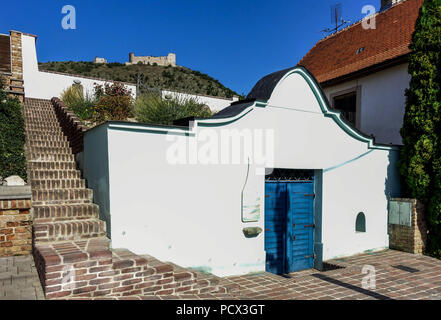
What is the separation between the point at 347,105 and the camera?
1362 centimetres

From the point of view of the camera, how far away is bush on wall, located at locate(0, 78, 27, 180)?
6.39m

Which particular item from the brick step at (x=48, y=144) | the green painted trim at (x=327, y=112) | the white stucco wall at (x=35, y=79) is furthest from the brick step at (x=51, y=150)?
the white stucco wall at (x=35, y=79)

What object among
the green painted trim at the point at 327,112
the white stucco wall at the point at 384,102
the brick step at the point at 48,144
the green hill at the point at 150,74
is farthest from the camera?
the green hill at the point at 150,74

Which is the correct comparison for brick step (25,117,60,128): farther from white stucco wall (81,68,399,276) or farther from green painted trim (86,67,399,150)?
green painted trim (86,67,399,150)

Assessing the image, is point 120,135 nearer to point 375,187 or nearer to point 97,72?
point 375,187

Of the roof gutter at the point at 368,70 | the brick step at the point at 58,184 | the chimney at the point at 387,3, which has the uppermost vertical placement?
the chimney at the point at 387,3

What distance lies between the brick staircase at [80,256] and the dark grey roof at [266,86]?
12.9ft

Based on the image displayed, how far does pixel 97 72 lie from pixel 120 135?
53.7 m

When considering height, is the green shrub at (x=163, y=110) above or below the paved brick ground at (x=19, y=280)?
above

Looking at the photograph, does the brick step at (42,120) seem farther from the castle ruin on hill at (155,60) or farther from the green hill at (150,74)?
the castle ruin on hill at (155,60)

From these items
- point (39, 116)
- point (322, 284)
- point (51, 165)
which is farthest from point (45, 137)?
point (322, 284)

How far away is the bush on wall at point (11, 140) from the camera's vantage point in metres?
6.39

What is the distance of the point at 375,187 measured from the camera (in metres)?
8.82

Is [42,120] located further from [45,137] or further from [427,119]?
[427,119]
